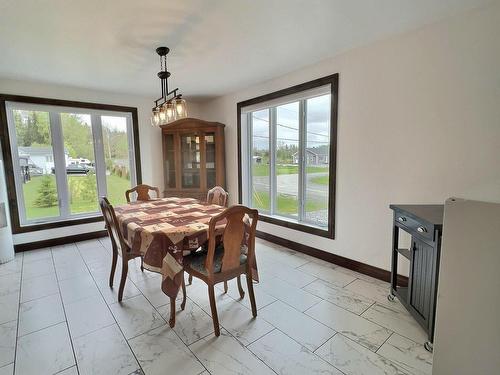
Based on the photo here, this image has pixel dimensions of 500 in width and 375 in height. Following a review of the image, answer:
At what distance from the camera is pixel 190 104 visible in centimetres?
465

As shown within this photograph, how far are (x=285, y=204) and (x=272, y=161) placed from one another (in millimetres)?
673

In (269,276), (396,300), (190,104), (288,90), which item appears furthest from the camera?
(190,104)

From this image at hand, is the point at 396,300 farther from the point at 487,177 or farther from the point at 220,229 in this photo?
the point at 220,229

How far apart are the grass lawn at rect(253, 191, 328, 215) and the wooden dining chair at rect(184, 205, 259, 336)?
4.80ft

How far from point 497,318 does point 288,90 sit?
284 cm

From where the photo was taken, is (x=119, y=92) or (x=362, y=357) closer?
(x=362, y=357)

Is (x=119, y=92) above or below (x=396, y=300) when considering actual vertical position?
above

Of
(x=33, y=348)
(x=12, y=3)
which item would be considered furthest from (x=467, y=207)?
(x=12, y=3)

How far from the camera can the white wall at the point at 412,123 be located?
1880mm

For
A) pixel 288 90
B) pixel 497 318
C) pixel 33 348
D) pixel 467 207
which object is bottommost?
pixel 33 348

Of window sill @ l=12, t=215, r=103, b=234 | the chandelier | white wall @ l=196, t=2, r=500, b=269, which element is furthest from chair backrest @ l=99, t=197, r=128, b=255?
white wall @ l=196, t=2, r=500, b=269

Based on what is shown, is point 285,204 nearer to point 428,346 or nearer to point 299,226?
point 299,226

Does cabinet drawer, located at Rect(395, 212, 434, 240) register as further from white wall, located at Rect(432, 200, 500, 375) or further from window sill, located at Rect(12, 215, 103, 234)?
window sill, located at Rect(12, 215, 103, 234)

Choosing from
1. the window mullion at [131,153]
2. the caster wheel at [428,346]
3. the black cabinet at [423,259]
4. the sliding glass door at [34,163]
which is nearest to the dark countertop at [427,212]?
the black cabinet at [423,259]
